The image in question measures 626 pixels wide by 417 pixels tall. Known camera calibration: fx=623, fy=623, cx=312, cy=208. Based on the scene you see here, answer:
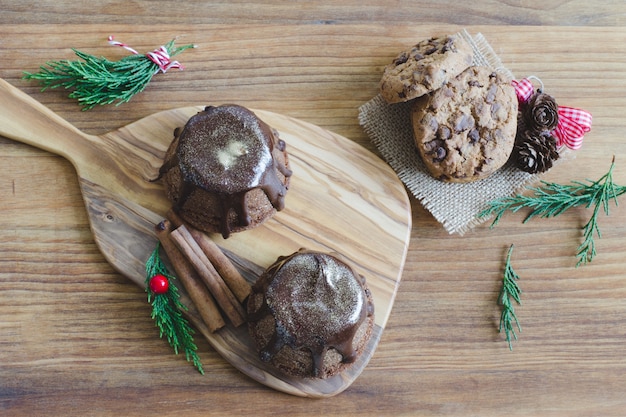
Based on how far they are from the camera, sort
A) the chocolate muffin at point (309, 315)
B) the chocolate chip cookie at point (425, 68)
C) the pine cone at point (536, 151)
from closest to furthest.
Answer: the chocolate muffin at point (309, 315), the chocolate chip cookie at point (425, 68), the pine cone at point (536, 151)

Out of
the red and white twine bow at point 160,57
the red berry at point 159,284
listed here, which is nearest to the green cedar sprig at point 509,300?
the red berry at point 159,284

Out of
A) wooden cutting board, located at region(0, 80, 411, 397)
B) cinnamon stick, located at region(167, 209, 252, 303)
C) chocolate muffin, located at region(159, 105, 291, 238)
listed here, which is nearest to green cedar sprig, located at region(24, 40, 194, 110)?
wooden cutting board, located at region(0, 80, 411, 397)

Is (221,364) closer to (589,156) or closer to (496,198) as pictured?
(496,198)

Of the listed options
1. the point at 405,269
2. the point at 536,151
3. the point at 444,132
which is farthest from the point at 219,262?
the point at 536,151

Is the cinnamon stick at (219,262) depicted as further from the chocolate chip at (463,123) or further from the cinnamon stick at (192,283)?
the chocolate chip at (463,123)

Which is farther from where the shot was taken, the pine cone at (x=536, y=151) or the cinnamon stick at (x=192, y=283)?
the pine cone at (x=536, y=151)

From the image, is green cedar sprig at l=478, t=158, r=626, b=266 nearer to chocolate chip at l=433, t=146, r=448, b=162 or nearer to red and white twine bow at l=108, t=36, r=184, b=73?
chocolate chip at l=433, t=146, r=448, b=162

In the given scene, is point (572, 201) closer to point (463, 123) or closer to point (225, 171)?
point (463, 123)
